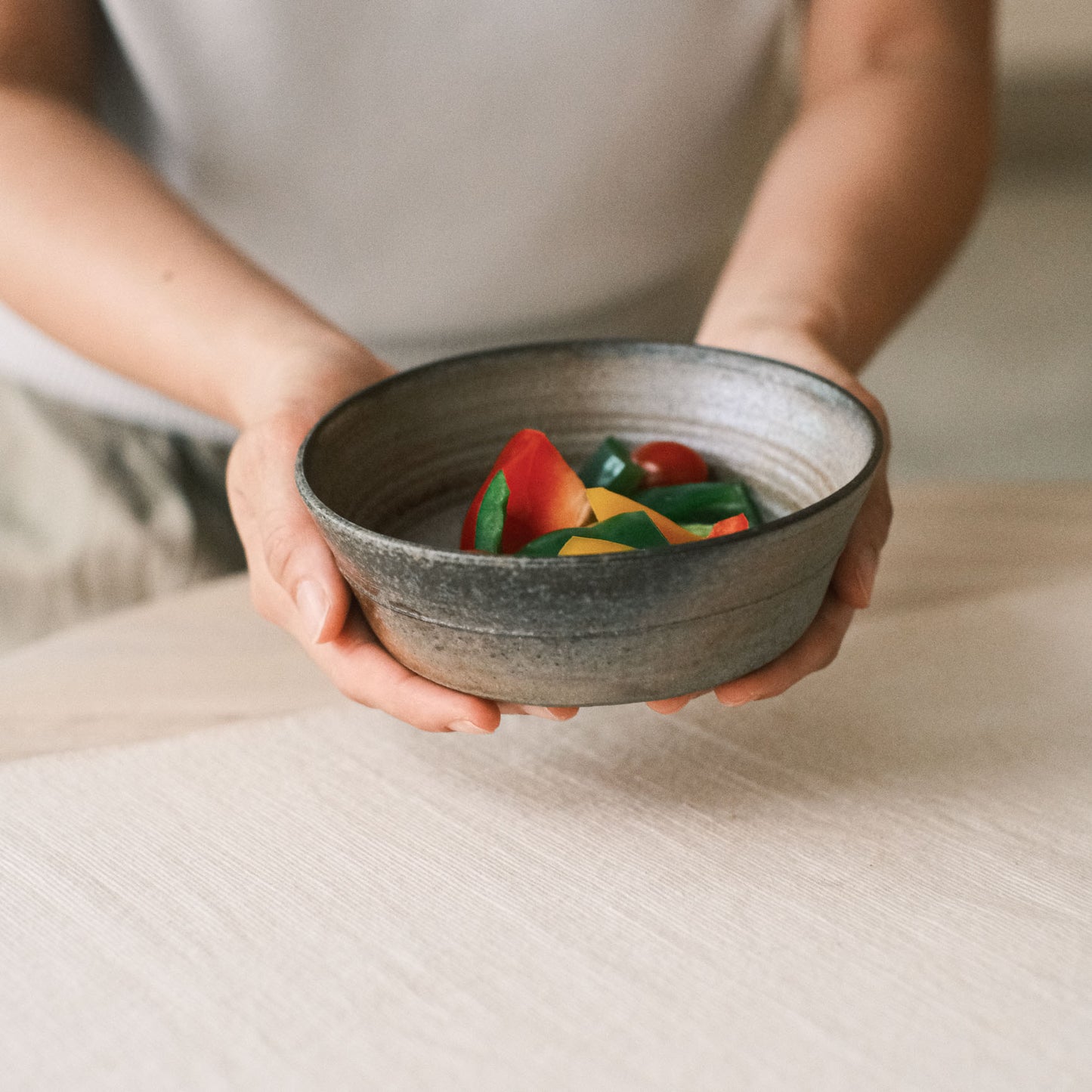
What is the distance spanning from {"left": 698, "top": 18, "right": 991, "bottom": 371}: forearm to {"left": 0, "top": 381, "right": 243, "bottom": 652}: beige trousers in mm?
552

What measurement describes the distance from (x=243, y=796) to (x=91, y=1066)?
0.21 meters

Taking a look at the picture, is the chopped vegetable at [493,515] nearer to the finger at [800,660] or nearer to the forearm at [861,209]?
the finger at [800,660]

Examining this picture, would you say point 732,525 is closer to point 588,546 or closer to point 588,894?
point 588,546

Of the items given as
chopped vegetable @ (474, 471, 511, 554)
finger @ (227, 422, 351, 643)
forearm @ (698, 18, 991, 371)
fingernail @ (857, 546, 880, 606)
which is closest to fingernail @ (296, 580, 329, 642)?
finger @ (227, 422, 351, 643)

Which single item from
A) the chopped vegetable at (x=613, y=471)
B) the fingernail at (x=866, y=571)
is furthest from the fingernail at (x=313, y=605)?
the fingernail at (x=866, y=571)

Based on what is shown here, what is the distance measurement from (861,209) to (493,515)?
1.92 feet

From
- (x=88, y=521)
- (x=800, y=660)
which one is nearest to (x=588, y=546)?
(x=800, y=660)

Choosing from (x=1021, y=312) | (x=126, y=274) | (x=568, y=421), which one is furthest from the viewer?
(x=1021, y=312)

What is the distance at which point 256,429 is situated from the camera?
0.81 m

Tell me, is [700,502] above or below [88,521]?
above

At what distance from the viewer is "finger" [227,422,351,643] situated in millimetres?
680

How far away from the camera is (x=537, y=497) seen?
76 cm

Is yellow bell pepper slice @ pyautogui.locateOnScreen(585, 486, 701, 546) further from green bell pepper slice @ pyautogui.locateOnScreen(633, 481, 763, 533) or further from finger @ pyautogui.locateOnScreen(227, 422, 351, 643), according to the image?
finger @ pyautogui.locateOnScreen(227, 422, 351, 643)

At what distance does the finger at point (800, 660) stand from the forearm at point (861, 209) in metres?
0.29
